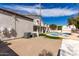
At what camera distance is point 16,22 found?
346 cm

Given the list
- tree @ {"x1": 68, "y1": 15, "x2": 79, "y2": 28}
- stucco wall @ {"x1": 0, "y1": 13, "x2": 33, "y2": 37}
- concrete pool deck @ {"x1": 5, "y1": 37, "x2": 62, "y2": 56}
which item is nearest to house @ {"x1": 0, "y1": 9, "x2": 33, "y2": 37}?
stucco wall @ {"x1": 0, "y1": 13, "x2": 33, "y2": 37}

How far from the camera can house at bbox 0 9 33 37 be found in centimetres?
341

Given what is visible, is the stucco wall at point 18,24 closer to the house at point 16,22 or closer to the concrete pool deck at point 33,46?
the house at point 16,22

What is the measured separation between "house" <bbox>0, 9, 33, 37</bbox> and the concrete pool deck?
0.41 ft

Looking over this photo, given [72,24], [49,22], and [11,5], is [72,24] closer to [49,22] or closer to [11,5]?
[49,22]

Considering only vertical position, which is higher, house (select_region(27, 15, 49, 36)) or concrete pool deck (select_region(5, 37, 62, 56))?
house (select_region(27, 15, 49, 36))

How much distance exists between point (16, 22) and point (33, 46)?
408 mm

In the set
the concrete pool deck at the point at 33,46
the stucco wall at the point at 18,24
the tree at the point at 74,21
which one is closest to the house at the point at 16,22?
the stucco wall at the point at 18,24

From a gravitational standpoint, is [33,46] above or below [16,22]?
below

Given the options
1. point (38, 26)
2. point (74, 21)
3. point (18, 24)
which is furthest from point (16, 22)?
point (74, 21)

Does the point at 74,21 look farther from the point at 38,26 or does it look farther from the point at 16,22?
the point at 16,22

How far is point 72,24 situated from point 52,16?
0.30 metres

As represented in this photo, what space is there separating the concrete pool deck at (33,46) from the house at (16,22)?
125 mm

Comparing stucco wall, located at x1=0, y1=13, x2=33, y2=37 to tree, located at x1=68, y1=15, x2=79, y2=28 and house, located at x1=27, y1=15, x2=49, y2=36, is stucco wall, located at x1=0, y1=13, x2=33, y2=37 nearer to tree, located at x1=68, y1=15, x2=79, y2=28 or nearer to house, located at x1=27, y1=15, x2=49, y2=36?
house, located at x1=27, y1=15, x2=49, y2=36
